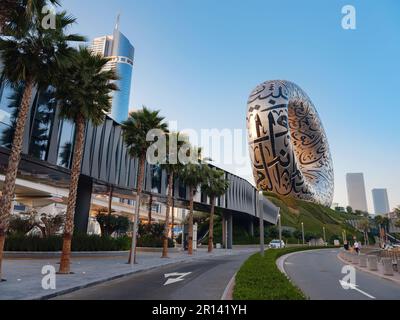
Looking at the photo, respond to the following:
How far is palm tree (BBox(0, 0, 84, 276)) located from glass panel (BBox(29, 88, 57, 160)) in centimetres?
597

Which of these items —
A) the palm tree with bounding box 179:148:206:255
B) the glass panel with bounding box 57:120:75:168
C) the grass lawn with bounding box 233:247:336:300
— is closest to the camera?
the grass lawn with bounding box 233:247:336:300

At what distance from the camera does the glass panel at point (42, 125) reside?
19.5 m

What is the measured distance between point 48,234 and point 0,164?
7076 mm

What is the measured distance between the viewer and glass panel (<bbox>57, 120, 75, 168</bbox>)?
72.2 ft

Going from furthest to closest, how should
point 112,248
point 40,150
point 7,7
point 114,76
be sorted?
point 112,248 < point 40,150 < point 114,76 < point 7,7

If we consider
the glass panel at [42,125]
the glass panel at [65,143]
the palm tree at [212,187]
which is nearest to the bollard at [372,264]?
the glass panel at [65,143]

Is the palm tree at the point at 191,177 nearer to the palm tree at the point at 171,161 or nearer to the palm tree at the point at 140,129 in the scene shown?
the palm tree at the point at 171,161

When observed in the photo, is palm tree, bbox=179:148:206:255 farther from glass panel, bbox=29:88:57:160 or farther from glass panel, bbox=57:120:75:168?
glass panel, bbox=29:88:57:160

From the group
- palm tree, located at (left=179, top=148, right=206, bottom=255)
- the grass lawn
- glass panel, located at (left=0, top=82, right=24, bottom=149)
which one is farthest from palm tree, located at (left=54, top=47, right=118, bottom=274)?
palm tree, located at (left=179, top=148, right=206, bottom=255)

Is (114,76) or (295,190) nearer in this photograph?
(114,76)

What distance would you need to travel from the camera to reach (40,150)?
2002cm

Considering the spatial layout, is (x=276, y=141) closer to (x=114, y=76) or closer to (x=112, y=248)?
(x=112, y=248)

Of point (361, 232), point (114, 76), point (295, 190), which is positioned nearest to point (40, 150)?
point (114, 76)

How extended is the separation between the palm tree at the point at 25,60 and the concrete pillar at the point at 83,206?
619 inches
